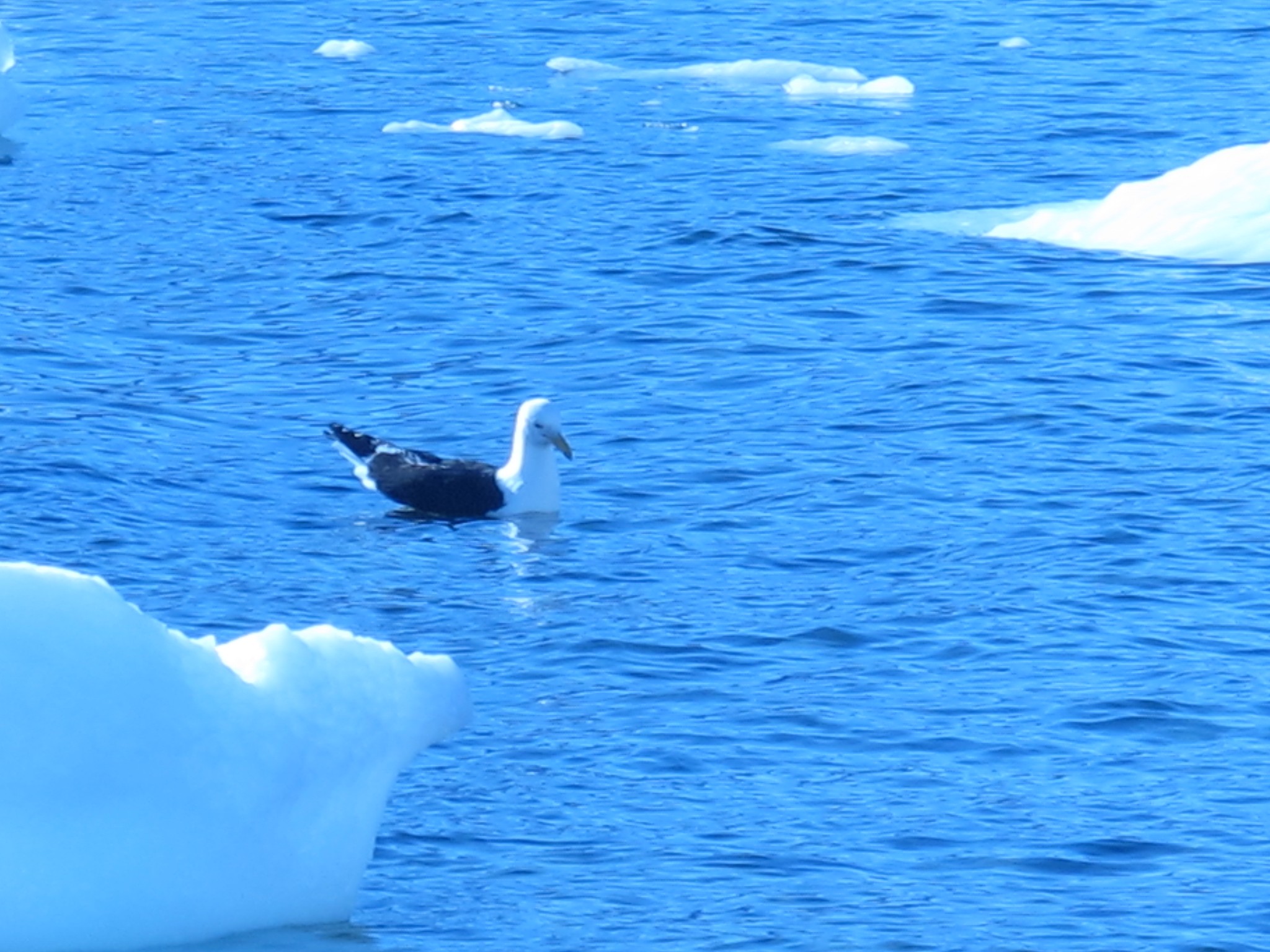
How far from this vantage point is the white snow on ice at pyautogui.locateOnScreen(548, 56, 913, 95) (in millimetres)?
23641

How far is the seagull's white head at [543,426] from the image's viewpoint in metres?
12.9

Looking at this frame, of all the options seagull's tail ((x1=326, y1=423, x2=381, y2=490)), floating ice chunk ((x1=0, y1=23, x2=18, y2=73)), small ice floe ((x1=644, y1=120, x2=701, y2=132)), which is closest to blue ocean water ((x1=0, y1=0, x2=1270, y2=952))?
small ice floe ((x1=644, y1=120, x2=701, y2=132))

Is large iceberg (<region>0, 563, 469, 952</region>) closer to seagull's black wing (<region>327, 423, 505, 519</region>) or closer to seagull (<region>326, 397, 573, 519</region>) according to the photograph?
seagull (<region>326, 397, 573, 519</region>)

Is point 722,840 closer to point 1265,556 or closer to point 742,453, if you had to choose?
point 1265,556

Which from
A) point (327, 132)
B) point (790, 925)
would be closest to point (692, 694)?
point (790, 925)

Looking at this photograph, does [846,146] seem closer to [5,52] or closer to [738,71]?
[738,71]

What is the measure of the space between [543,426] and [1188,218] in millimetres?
6585

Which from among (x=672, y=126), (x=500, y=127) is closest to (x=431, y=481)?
(x=500, y=127)

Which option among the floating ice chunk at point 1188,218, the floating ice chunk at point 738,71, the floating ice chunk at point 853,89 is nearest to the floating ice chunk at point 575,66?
the floating ice chunk at point 738,71

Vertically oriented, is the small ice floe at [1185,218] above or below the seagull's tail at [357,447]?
above

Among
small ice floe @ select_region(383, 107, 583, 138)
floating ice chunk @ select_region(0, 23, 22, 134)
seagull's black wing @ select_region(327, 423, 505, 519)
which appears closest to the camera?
seagull's black wing @ select_region(327, 423, 505, 519)

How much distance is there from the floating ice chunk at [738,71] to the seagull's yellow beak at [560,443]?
11.8m

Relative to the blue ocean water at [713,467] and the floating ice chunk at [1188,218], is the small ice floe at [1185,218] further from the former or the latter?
the blue ocean water at [713,467]

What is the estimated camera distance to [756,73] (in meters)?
24.3
